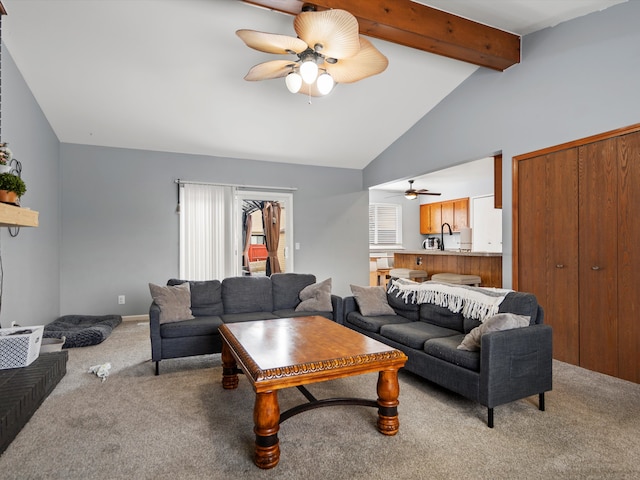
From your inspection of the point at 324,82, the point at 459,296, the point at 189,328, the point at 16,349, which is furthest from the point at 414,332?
the point at 16,349

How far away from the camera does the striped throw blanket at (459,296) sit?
9.25 ft

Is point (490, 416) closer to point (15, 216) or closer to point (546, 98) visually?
point (546, 98)

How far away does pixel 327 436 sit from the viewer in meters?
2.11

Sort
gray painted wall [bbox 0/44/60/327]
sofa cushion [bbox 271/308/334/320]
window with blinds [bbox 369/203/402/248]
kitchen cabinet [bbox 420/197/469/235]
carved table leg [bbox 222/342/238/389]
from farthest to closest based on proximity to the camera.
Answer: window with blinds [bbox 369/203/402/248] → kitchen cabinet [bbox 420/197/469/235] → sofa cushion [bbox 271/308/334/320] → gray painted wall [bbox 0/44/60/327] → carved table leg [bbox 222/342/238/389]

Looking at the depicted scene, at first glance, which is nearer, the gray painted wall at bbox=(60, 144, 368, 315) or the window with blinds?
the gray painted wall at bbox=(60, 144, 368, 315)

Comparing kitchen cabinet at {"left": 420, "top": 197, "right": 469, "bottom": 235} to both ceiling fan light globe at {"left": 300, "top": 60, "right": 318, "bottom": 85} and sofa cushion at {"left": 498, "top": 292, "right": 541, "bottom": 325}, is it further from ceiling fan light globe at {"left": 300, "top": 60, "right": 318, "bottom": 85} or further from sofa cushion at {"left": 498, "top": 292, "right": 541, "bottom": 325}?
ceiling fan light globe at {"left": 300, "top": 60, "right": 318, "bottom": 85}

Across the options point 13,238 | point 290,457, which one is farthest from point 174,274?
point 290,457

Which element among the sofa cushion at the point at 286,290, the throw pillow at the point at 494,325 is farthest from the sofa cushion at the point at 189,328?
the throw pillow at the point at 494,325

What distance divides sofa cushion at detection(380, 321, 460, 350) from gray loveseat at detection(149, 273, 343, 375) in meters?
0.80

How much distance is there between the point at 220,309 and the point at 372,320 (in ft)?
5.20

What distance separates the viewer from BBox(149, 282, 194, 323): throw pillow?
3.37 meters

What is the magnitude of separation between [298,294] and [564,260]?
2688 mm

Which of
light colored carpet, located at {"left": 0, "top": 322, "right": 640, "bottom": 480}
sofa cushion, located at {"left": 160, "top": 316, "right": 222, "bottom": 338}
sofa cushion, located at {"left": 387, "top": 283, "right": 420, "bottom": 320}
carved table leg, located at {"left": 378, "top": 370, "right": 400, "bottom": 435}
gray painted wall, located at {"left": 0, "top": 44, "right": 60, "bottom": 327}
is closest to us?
light colored carpet, located at {"left": 0, "top": 322, "right": 640, "bottom": 480}

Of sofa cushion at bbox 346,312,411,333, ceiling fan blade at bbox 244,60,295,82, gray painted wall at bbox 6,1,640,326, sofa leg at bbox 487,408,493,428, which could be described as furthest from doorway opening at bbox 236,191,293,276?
sofa leg at bbox 487,408,493,428
